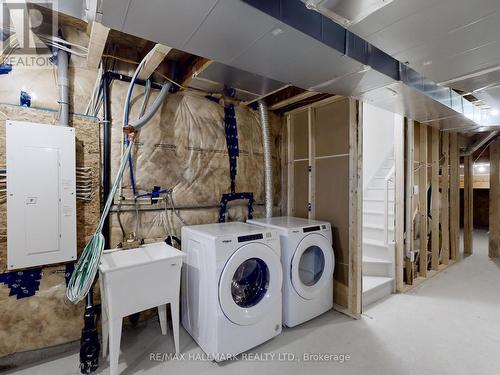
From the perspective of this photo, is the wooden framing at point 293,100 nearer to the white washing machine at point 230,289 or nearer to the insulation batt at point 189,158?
the insulation batt at point 189,158

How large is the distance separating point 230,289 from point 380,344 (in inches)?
53.7

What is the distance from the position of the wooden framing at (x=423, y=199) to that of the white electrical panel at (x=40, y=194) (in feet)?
13.8

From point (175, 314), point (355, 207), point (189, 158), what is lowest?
point (175, 314)

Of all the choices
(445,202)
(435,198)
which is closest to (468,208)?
(445,202)

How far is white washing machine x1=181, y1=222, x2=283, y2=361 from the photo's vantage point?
1.84m

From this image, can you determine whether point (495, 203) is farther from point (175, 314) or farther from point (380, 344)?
point (175, 314)

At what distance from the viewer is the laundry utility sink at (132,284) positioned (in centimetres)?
165

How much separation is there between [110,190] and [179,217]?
0.68m

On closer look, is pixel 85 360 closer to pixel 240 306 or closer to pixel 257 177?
pixel 240 306

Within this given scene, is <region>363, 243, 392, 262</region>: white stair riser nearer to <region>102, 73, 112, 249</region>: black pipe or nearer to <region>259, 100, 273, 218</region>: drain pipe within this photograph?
<region>259, 100, 273, 218</region>: drain pipe

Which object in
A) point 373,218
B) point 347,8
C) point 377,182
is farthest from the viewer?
point 377,182

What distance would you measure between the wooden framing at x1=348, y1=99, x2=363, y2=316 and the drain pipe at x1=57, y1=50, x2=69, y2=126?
2.53 m
